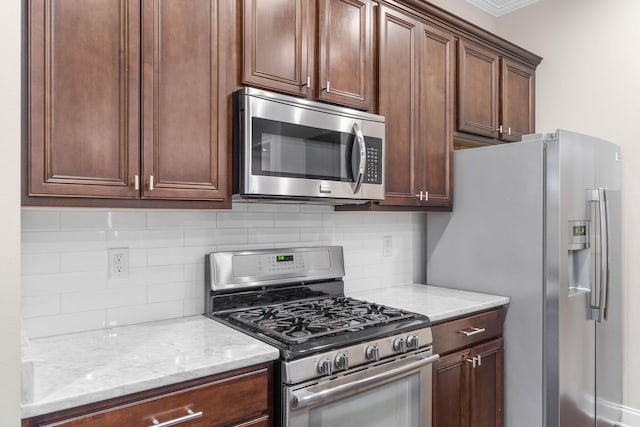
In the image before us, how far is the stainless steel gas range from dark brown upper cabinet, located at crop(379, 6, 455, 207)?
1.91 feet

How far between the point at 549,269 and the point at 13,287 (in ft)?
7.38

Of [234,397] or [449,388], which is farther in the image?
[449,388]

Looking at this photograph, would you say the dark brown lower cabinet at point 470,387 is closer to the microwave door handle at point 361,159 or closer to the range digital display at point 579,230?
the range digital display at point 579,230

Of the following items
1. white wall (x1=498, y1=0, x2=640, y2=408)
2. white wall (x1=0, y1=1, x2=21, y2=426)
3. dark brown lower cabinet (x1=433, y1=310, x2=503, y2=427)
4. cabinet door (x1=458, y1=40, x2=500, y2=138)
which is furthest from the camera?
white wall (x1=498, y1=0, x2=640, y2=408)

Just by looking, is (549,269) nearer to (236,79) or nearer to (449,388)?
(449,388)

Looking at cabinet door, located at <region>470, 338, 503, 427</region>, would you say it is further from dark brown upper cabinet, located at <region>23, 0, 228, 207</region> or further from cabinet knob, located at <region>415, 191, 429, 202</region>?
dark brown upper cabinet, located at <region>23, 0, 228, 207</region>

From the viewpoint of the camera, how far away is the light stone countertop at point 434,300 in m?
2.13

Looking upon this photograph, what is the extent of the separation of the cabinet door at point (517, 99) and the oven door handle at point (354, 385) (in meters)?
1.79

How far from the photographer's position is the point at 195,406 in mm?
1318

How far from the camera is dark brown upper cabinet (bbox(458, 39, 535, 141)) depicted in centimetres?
270

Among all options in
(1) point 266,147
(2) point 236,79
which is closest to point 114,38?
(2) point 236,79

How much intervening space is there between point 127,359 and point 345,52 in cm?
162

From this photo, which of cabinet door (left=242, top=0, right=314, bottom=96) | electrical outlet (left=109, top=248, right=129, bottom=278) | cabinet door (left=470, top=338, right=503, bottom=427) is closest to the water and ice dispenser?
cabinet door (left=470, top=338, right=503, bottom=427)

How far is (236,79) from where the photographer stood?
1.76 meters
